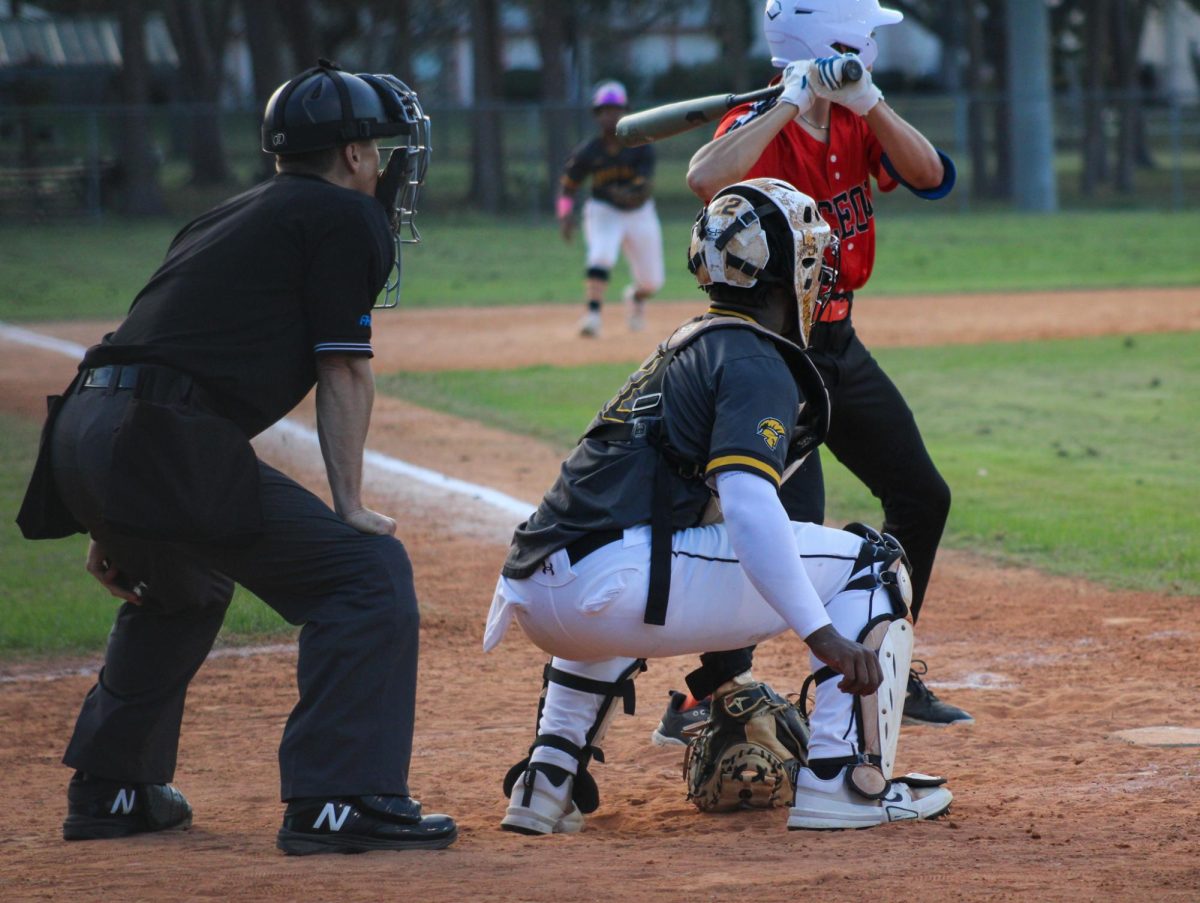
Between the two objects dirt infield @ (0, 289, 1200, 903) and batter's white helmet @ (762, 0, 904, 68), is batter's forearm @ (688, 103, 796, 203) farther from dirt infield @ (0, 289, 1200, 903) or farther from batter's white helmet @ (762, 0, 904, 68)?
dirt infield @ (0, 289, 1200, 903)

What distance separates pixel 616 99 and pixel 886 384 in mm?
11230

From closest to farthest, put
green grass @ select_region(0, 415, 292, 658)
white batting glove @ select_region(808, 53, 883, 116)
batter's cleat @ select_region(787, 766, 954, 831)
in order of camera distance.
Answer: batter's cleat @ select_region(787, 766, 954, 831) → white batting glove @ select_region(808, 53, 883, 116) → green grass @ select_region(0, 415, 292, 658)

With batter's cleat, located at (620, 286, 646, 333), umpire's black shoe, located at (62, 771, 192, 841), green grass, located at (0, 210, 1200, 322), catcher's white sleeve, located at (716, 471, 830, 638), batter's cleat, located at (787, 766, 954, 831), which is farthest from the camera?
green grass, located at (0, 210, 1200, 322)

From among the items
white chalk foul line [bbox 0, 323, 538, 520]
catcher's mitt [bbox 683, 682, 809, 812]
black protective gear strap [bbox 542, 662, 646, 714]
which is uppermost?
black protective gear strap [bbox 542, 662, 646, 714]

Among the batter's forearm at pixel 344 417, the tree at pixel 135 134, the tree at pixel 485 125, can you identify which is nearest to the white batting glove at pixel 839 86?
the batter's forearm at pixel 344 417

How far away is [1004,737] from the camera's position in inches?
→ 204

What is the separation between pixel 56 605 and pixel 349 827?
369 centimetres

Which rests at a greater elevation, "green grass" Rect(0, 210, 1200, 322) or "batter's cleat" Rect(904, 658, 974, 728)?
"batter's cleat" Rect(904, 658, 974, 728)

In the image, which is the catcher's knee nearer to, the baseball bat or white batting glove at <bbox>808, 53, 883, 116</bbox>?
white batting glove at <bbox>808, 53, 883, 116</bbox>

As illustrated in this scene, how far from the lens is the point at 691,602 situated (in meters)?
4.17

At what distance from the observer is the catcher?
411 cm

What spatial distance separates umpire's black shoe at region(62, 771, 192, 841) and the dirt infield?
7 cm

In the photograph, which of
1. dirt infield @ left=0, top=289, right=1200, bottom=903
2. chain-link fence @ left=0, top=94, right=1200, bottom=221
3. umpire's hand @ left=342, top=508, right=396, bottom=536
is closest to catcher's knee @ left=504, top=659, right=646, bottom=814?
dirt infield @ left=0, top=289, right=1200, bottom=903

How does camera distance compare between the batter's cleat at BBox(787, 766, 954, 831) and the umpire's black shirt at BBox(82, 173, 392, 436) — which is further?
the batter's cleat at BBox(787, 766, 954, 831)
